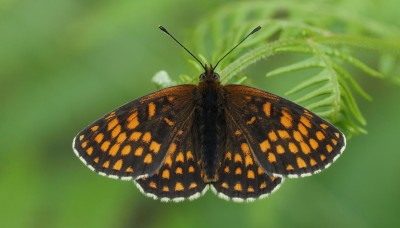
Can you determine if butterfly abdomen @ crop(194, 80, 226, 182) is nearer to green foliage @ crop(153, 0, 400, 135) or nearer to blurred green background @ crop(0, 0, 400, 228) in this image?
green foliage @ crop(153, 0, 400, 135)

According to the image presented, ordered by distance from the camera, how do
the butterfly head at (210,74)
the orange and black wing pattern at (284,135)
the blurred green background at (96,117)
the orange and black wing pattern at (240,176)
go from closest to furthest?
the orange and black wing pattern at (284,135)
the orange and black wing pattern at (240,176)
the butterfly head at (210,74)
the blurred green background at (96,117)

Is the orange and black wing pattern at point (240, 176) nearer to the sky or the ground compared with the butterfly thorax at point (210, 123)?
nearer to the ground

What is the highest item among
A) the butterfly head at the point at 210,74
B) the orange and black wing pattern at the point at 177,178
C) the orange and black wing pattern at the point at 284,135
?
the butterfly head at the point at 210,74

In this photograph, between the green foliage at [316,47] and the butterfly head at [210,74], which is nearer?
the green foliage at [316,47]

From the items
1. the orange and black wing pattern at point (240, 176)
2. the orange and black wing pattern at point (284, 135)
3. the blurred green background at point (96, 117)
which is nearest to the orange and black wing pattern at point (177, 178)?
the orange and black wing pattern at point (240, 176)

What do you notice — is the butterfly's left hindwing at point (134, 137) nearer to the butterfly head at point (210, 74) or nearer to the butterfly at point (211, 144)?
the butterfly at point (211, 144)

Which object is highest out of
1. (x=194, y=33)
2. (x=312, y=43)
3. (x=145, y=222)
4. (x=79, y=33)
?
(x=79, y=33)

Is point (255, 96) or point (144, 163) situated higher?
point (255, 96)

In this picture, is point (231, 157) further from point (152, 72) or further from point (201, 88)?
point (152, 72)

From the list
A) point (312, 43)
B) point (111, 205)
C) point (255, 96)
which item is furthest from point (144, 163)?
point (111, 205)
